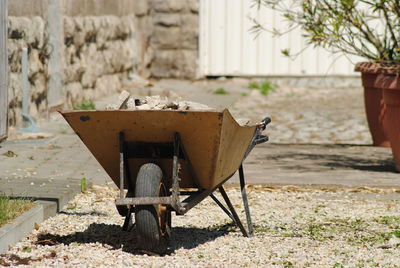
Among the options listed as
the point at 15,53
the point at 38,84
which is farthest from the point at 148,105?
the point at 38,84

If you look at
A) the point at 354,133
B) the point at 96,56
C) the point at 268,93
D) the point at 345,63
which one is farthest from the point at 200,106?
the point at 345,63

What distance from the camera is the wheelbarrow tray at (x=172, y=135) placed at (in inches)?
186

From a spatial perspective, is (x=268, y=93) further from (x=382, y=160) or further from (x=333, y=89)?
(x=382, y=160)

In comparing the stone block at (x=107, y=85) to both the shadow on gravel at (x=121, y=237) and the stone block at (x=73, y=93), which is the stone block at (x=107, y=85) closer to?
the stone block at (x=73, y=93)

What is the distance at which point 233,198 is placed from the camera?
22.0 feet

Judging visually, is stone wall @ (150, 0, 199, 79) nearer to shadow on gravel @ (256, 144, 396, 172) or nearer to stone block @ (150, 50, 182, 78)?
stone block @ (150, 50, 182, 78)

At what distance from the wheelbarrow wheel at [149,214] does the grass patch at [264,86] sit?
9.32m

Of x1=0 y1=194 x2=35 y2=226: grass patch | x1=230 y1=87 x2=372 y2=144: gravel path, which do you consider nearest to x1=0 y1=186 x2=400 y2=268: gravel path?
x1=0 y1=194 x2=35 y2=226: grass patch

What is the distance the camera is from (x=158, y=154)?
4.98 meters

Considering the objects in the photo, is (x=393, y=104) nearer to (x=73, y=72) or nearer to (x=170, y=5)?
(x=73, y=72)

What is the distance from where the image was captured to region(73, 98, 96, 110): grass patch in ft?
35.2

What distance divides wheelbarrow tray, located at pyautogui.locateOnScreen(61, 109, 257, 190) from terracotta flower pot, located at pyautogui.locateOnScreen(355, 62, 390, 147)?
402 cm

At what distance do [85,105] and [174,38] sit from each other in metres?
4.33

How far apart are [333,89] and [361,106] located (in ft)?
7.27
